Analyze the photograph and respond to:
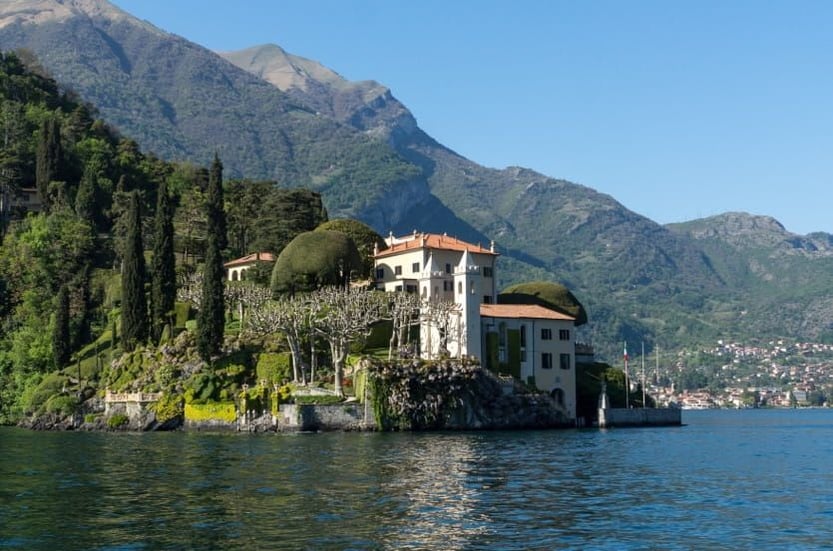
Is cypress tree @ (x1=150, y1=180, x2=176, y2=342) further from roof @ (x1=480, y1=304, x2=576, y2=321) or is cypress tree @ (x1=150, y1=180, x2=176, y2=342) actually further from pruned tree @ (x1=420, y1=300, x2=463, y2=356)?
roof @ (x1=480, y1=304, x2=576, y2=321)

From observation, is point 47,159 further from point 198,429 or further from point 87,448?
point 87,448

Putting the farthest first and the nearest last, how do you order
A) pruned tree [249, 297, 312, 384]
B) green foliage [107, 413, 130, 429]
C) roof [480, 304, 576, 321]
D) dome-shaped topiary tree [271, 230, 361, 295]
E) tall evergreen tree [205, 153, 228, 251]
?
tall evergreen tree [205, 153, 228, 251], dome-shaped topiary tree [271, 230, 361, 295], roof [480, 304, 576, 321], green foliage [107, 413, 130, 429], pruned tree [249, 297, 312, 384]

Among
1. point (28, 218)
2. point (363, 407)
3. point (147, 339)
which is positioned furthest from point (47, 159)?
point (363, 407)

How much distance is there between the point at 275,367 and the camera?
93.9 m

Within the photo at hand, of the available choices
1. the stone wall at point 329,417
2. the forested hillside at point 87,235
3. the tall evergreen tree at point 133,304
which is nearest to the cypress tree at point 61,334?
the forested hillside at point 87,235

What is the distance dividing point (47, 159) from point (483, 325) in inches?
2899

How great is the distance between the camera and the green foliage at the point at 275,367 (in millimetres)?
93250

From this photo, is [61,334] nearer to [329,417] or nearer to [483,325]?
[329,417]

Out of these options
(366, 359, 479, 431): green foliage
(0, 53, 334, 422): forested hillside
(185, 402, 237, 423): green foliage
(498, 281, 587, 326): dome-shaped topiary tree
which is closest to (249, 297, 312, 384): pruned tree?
(185, 402, 237, 423): green foliage

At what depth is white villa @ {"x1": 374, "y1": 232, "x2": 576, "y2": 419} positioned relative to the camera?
96875 millimetres

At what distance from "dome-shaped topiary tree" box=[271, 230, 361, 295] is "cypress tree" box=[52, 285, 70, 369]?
72.7ft

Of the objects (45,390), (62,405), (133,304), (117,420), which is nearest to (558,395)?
(117,420)

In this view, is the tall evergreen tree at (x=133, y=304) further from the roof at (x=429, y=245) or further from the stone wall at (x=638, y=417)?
the stone wall at (x=638, y=417)

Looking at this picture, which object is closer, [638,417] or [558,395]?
[558,395]
